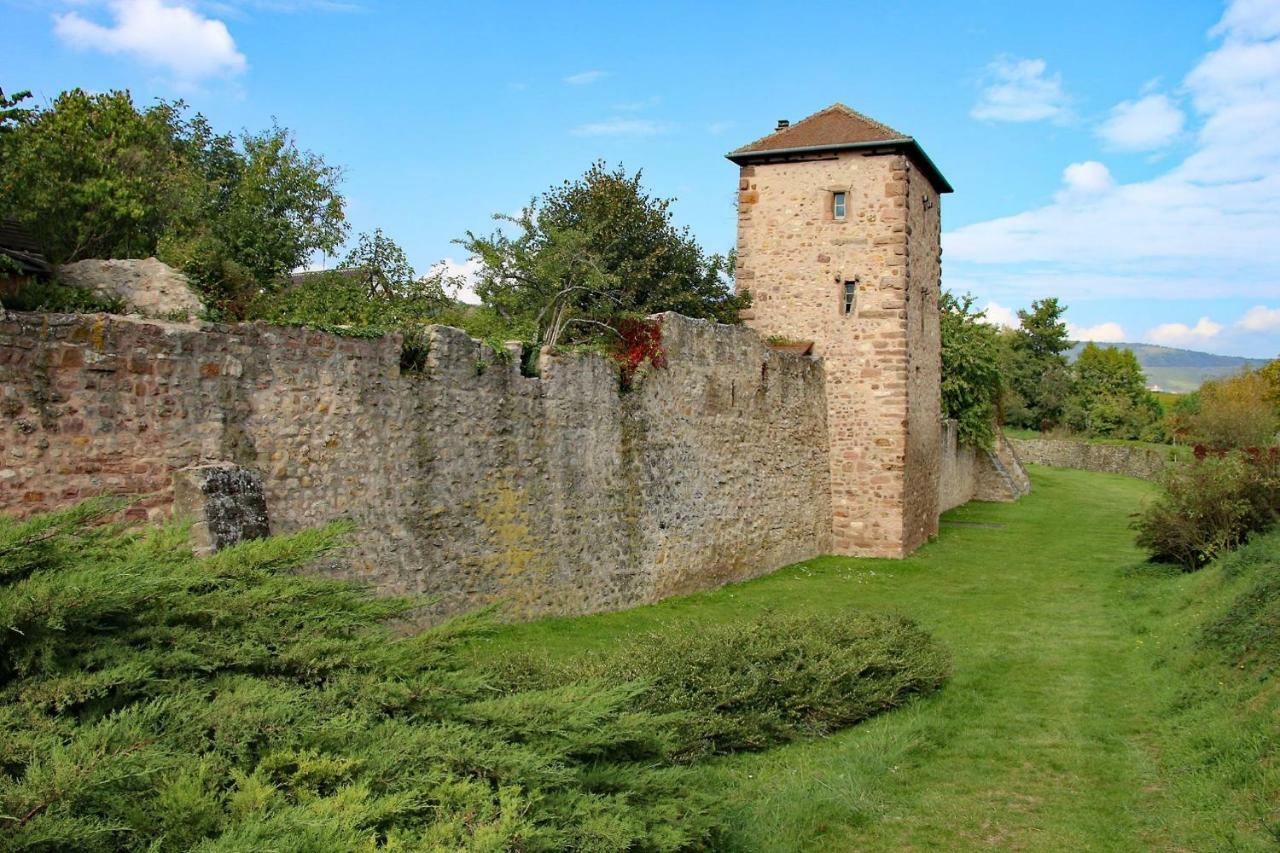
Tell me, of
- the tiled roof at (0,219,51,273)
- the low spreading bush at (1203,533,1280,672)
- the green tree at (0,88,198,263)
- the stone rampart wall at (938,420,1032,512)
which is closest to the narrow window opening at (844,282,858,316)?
the low spreading bush at (1203,533,1280,672)

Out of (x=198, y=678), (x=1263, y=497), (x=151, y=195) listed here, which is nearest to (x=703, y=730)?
(x=198, y=678)

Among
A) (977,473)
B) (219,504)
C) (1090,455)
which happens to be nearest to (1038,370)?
(1090,455)

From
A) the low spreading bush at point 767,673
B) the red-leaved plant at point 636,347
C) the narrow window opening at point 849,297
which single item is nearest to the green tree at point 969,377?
the narrow window opening at point 849,297

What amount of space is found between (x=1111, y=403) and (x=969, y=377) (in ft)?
111

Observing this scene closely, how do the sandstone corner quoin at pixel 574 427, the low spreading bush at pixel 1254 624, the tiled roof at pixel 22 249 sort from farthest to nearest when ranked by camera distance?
the tiled roof at pixel 22 249
the low spreading bush at pixel 1254 624
the sandstone corner quoin at pixel 574 427

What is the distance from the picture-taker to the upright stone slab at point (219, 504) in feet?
24.5

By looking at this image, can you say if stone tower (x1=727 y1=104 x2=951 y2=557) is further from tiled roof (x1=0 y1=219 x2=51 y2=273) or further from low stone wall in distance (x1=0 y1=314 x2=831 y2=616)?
tiled roof (x1=0 y1=219 x2=51 y2=273)

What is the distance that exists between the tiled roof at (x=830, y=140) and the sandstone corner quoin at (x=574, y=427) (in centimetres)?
6

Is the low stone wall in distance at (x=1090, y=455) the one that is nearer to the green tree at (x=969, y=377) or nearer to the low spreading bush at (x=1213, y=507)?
the green tree at (x=969, y=377)

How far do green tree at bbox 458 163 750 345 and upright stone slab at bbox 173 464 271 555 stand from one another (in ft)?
36.6

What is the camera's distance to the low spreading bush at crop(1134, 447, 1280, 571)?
15359 millimetres

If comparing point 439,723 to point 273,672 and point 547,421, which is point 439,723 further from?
point 547,421

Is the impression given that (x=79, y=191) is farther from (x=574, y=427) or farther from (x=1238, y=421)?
(x=1238, y=421)

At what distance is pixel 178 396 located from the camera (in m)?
7.84
